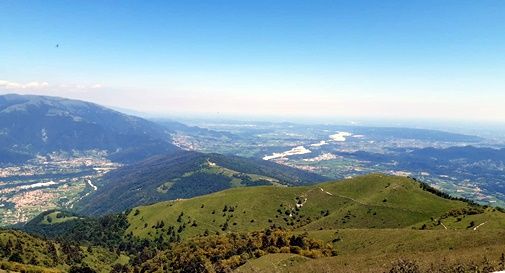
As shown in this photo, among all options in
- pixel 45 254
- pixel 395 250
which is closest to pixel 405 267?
pixel 395 250

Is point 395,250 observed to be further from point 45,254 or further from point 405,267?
point 45,254

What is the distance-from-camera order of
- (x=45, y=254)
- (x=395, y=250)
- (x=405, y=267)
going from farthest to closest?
(x=45, y=254) < (x=395, y=250) < (x=405, y=267)

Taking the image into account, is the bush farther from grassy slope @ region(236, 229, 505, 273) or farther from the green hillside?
the green hillside

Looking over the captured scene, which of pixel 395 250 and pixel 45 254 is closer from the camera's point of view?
pixel 395 250

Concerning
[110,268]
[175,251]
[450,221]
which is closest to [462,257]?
[450,221]

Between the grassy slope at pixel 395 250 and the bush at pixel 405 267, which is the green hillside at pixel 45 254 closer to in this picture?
the grassy slope at pixel 395 250

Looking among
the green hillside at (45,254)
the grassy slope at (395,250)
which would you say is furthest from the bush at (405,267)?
the green hillside at (45,254)

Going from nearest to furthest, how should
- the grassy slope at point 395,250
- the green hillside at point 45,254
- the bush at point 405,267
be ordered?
1. the bush at point 405,267
2. the grassy slope at point 395,250
3. the green hillside at point 45,254

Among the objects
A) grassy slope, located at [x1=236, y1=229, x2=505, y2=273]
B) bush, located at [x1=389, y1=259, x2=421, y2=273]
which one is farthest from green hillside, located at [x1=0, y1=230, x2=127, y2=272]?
bush, located at [x1=389, y1=259, x2=421, y2=273]

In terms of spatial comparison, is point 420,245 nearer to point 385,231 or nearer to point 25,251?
point 385,231

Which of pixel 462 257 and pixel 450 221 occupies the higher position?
pixel 462 257

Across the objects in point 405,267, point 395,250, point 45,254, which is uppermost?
point 405,267
